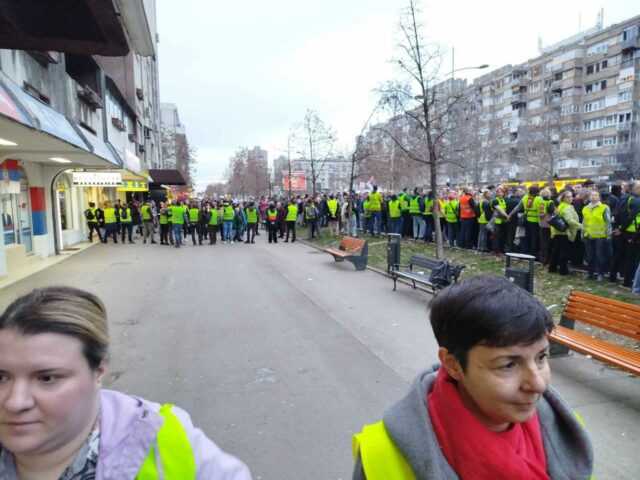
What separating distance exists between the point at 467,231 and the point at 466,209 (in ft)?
2.42

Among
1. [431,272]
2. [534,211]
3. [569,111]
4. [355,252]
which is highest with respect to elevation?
[569,111]

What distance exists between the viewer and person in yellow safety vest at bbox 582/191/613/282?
8578 mm

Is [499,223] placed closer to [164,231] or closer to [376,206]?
[376,206]

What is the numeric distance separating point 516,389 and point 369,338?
204 inches

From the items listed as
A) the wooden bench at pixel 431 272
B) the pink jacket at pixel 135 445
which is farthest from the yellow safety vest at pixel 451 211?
the pink jacket at pixel 135 445

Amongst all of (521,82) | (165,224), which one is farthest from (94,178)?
(521,82)

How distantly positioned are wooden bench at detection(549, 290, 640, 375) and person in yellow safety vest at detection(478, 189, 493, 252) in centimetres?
749

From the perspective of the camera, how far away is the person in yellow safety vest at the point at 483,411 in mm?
1363

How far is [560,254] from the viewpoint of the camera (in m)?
9.80

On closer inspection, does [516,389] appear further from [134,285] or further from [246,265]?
[246,265]

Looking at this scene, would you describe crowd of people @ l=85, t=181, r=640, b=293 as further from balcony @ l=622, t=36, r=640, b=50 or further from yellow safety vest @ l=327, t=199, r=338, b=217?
balcony @ l=622, t=36, r=640, b=50

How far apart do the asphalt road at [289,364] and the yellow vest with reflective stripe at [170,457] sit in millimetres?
2123

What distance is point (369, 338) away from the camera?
6.46 metres

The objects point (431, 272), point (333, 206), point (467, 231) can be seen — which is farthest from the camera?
point (333, 206)
